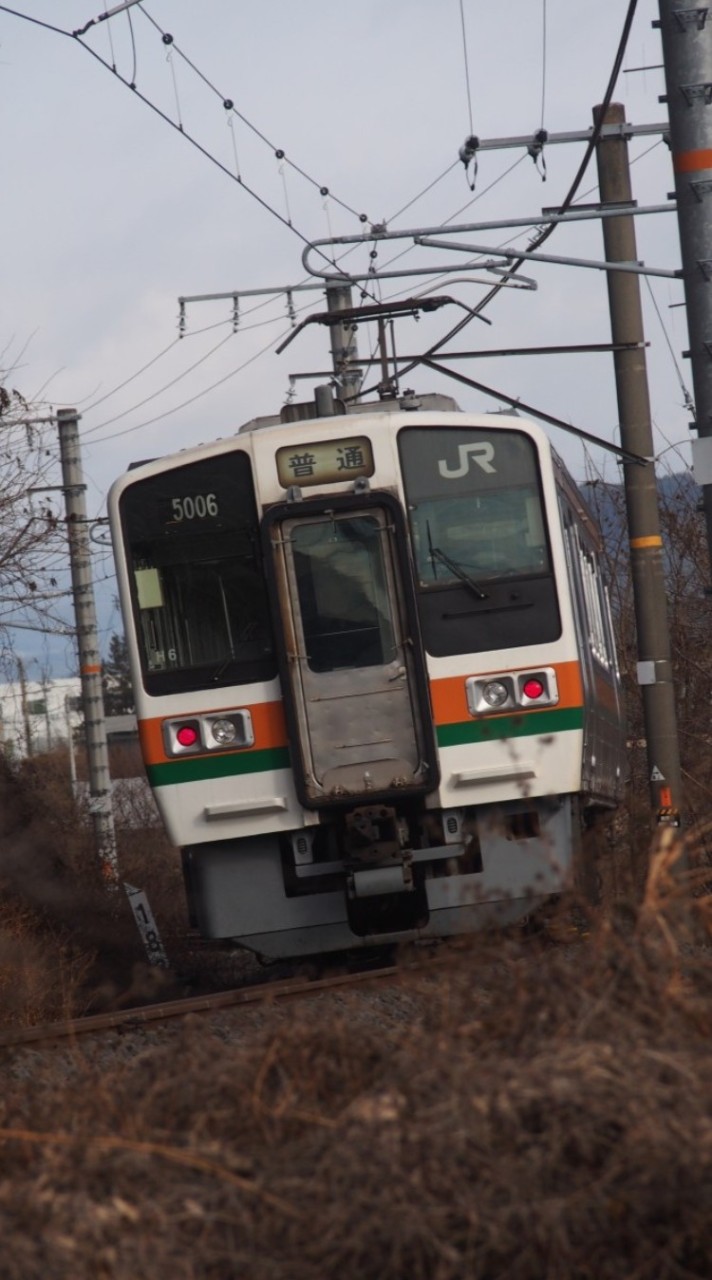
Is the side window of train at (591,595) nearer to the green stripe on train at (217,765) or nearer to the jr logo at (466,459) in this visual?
the jr logo at (466,459)

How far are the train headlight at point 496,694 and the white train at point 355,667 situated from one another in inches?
0.4

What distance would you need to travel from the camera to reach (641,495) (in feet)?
51.3

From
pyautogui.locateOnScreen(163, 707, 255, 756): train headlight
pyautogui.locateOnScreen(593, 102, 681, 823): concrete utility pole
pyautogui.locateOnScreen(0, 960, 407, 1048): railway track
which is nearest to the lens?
pyautogui.locateOnScreen(0, 960, 407, 1048): railway track

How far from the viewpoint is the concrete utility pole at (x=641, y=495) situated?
15.4 m

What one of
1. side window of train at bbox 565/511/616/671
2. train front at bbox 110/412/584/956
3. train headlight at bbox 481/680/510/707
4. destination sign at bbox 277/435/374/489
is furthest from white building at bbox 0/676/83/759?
train headlight at bbox 481/680/510/707

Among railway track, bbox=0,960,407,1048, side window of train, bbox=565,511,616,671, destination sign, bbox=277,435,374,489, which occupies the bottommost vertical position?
railway track, bbox=0,960,407,1048

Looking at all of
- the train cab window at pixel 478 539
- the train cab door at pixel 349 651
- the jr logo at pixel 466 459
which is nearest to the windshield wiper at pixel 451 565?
the train cab window at pixel 478 539

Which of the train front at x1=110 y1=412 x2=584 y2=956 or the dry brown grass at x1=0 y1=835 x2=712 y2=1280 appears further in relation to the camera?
the train front at x1=110 y1=412 x2=584 y2=956

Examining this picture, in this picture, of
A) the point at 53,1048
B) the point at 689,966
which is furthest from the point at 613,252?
the point at 689,966

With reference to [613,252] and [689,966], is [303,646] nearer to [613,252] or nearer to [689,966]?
[689,966]

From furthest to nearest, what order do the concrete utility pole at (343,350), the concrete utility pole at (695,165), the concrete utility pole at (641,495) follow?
the concrete utility pole at (343,350)
the concrete utility pole at (641,495)
the concrete utility pole at (695,165)

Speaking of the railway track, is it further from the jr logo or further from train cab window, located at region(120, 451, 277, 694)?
the jr logo

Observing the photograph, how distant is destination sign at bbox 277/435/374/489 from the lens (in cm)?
991

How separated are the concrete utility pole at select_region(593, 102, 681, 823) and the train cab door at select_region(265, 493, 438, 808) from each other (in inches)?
242
